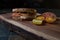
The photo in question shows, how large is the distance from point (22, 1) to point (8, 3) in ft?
0.50

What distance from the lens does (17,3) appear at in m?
1.95

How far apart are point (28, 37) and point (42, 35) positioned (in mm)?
73

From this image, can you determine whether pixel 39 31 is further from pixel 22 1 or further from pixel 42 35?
pixel 22 1

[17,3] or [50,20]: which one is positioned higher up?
[50,20]

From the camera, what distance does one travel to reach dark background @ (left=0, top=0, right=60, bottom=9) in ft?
6.37

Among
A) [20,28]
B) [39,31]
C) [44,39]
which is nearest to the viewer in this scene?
[44,39]

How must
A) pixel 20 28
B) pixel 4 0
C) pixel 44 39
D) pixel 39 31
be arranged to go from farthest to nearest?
pixel 4 0 < pixel 20 28 < pixel 39 31 < pixel 44 39

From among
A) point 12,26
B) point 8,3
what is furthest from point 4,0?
point 12,26

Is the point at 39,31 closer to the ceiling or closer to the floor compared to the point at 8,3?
closer to the ceiling

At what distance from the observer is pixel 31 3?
6.48 ft

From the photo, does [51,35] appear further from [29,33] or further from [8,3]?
[8,3]

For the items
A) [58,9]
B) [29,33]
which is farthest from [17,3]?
[29,33]

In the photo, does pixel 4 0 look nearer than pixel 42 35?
No

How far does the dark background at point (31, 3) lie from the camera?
194cm
